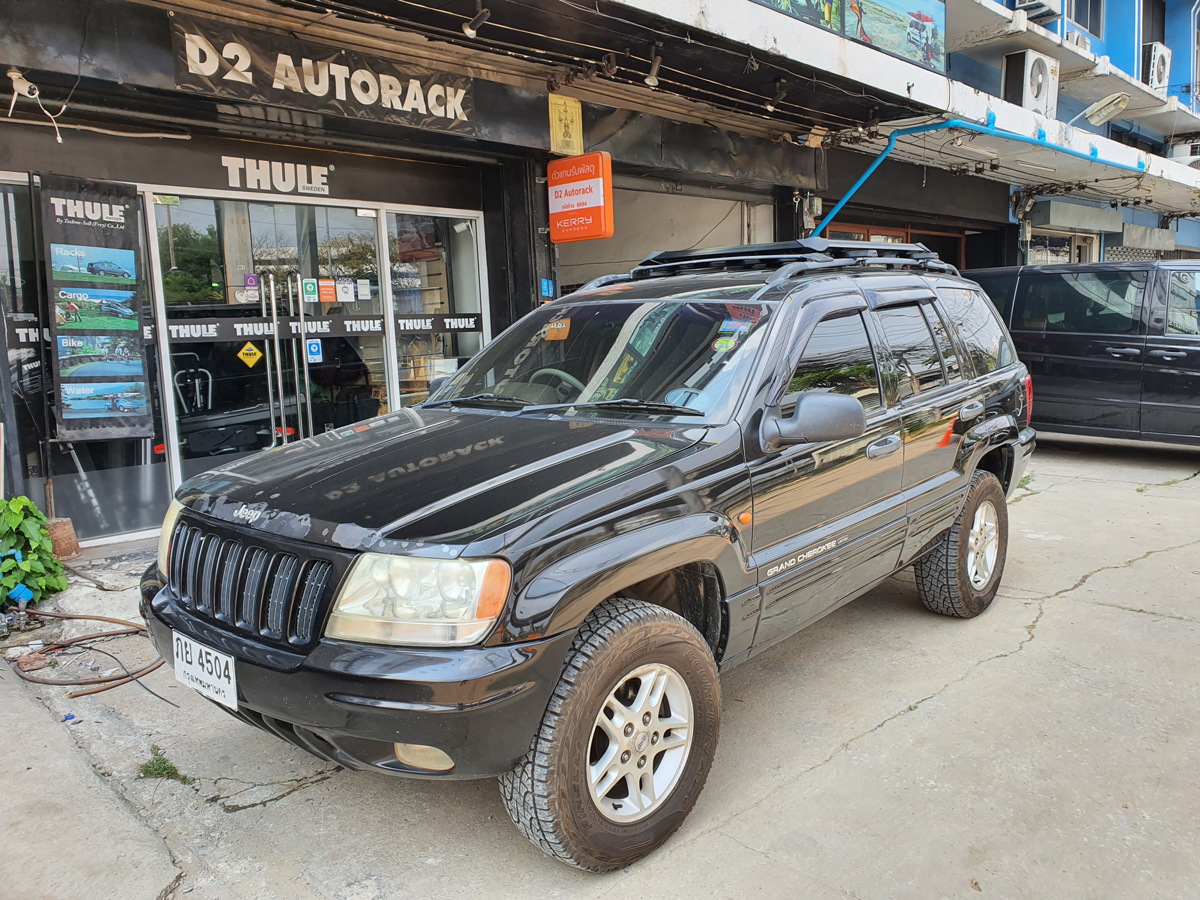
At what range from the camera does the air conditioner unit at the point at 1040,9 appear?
1247 cm

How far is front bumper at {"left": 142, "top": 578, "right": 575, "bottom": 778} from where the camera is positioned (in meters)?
2.14

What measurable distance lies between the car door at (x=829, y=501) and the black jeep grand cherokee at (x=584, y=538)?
0.01m

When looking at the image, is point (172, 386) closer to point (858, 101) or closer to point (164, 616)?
point (164, 616)

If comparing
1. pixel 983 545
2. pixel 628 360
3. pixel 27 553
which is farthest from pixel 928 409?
pixel 27 553

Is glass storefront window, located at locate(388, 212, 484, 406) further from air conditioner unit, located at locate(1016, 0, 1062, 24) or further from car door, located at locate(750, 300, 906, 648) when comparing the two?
air conditioner unit, located at locate(1016, 0, 1062, 24)

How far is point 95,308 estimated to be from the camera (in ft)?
18.7

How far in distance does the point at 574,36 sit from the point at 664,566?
5396 mm

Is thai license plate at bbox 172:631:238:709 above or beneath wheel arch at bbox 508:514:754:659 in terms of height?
beneath

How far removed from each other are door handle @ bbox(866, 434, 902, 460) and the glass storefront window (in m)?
4.85

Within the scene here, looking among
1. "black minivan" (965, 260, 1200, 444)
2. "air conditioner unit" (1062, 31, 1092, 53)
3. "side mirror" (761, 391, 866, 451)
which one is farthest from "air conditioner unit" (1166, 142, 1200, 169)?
"side mirror" (761, 391, 866, 451)

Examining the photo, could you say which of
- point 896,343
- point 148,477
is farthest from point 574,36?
point 148,477

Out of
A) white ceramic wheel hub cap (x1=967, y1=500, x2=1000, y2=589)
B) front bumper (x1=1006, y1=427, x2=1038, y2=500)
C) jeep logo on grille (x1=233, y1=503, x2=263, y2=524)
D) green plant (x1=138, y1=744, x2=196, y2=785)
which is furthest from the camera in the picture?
front bumper (x1=1006, y1=427, x2=1038, y2=500)

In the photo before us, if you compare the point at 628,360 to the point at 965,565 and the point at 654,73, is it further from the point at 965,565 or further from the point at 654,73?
the point at 654,73

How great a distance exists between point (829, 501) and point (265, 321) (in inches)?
205
